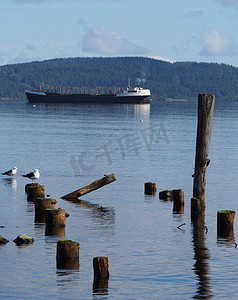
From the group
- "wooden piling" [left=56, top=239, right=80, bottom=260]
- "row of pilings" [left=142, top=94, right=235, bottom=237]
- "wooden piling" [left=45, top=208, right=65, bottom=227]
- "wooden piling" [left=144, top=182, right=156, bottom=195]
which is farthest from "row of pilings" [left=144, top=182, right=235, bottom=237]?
"wooden piling" [left=56, top=239, right=80, bottom=260]

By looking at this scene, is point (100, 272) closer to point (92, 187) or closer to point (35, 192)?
point (92, 187)

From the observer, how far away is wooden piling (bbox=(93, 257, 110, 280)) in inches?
707

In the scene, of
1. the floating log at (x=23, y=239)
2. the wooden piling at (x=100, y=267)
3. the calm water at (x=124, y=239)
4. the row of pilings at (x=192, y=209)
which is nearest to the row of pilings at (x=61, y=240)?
the wooden piling at (x=100, y=267)

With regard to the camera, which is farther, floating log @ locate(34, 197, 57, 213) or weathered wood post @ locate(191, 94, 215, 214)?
floating log @ locate(34, 197, 57, 213)

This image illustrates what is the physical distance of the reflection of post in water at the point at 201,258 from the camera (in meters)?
17.3

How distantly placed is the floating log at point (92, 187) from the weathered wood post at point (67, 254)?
10018 millimetres

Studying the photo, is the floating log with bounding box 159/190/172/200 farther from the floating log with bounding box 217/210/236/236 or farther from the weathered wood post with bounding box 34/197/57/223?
the floating log with bounding box 217/210/236/236

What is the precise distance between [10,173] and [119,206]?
11.1 m

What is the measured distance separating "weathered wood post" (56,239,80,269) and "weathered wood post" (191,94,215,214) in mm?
8810

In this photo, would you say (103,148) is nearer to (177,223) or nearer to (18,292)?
(177,223)

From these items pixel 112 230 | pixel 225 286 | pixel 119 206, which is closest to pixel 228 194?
pixel 119 206

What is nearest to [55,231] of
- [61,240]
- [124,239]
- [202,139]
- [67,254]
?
[124,239]

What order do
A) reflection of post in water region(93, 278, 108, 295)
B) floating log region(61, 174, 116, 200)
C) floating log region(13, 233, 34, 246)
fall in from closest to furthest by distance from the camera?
1. reflection of post in water region(93, 278, 108, 295)
2. floating log region(13, 233, 34, 246)
3. floating log region(61, 174, 116, 200)

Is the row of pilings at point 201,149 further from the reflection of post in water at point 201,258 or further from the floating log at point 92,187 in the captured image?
the floating log at point 92,187
